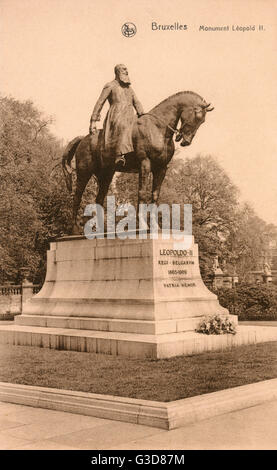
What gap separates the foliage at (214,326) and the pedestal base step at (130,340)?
15 centimetres

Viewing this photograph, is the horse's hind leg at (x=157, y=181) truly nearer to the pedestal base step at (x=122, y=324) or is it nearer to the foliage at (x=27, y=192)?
the pedestal base step at (x=122, y=324)

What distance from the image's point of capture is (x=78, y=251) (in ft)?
48.8

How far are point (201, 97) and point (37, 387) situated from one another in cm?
758

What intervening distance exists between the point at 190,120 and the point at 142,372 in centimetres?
612

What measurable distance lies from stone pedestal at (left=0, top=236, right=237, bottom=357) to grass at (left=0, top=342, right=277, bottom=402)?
37cm

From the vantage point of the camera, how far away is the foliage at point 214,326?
12.7 meters

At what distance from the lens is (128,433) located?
678 centimetres

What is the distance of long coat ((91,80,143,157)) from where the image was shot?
1397cm

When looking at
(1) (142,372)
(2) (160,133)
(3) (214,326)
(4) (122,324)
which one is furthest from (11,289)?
(1) (142,372)

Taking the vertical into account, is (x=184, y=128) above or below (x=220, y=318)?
above

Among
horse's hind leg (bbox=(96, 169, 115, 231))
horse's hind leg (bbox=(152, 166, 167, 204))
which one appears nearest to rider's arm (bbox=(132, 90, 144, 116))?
horse's hind leg (bbox=(152, 166, 167, 204))
